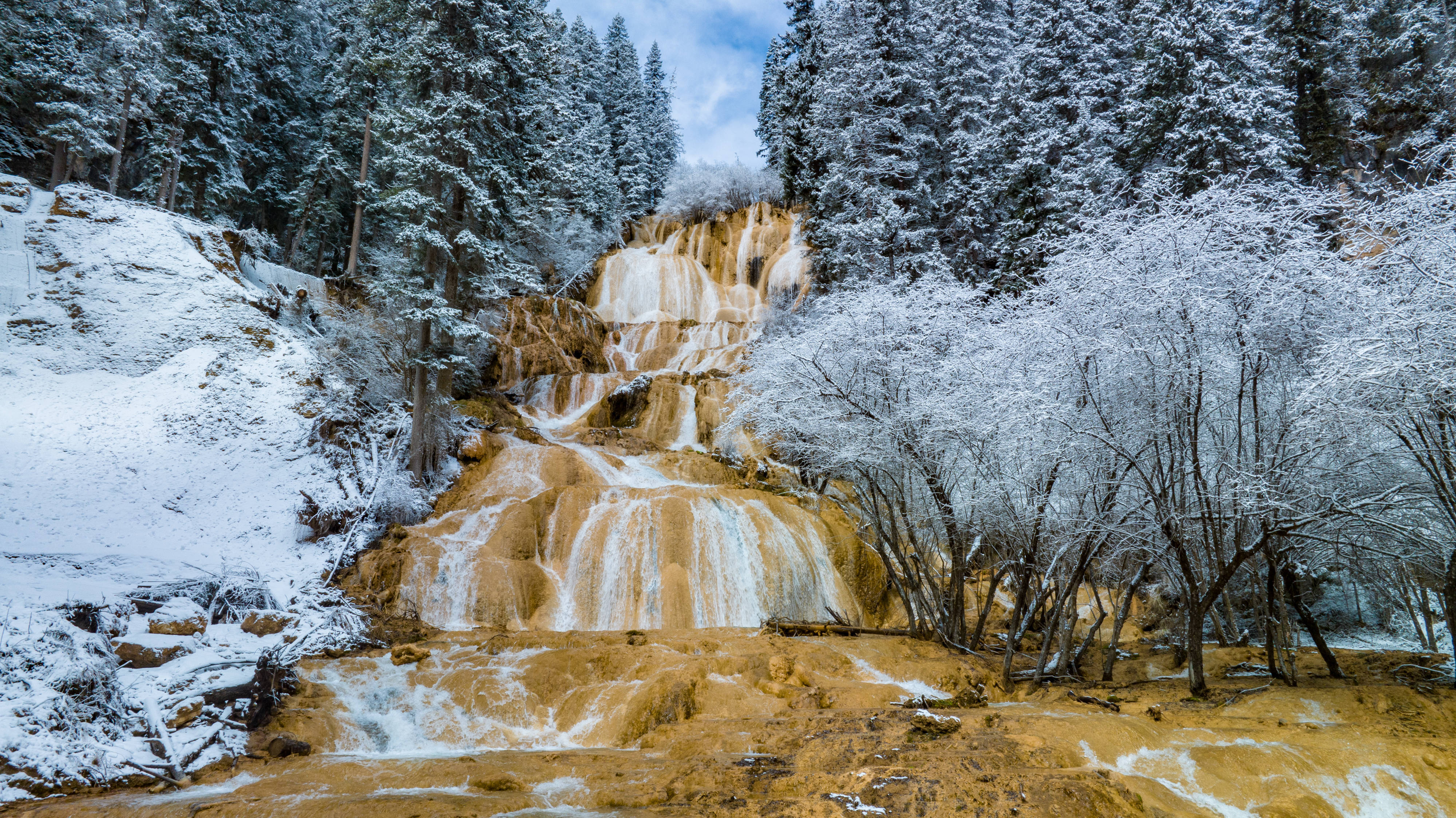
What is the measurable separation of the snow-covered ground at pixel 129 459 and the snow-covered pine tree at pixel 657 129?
31.8 metres

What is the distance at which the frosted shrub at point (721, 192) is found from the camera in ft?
133

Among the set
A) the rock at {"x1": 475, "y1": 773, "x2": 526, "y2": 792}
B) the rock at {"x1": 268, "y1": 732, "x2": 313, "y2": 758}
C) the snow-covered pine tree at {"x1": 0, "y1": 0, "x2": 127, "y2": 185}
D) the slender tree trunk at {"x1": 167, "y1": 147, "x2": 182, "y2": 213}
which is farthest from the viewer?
the slender tree trunk at {"x1": 167, "y1": 147, "x2": 182, "y2": 213}

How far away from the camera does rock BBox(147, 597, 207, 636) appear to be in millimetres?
7656

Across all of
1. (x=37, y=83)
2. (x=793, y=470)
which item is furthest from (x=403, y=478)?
(x=37, y=83)

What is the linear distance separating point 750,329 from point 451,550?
17914 mm

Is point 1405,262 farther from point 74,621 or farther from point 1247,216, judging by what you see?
point 74,621

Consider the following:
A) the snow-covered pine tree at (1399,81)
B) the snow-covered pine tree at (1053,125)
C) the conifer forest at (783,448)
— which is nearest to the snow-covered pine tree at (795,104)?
the conifer forest at (783,448)

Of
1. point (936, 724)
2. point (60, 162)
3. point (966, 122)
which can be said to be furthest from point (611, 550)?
point (60, 162)

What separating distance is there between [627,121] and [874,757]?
44372 millimetres

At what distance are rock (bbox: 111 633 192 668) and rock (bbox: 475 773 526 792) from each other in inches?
163

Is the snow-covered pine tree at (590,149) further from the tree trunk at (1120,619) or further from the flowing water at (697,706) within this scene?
the tree trunk at (1120,619)

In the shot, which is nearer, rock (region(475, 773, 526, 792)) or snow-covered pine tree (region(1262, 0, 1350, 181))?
rock (region(475, 773, 526, 792))

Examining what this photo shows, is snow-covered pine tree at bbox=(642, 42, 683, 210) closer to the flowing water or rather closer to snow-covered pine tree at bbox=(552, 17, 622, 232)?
snow-covered pine tree at bbox=(552, 17, 622, 232)

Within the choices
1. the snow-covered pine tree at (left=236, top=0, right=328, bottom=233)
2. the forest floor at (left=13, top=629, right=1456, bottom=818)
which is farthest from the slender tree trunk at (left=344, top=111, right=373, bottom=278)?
the forest floor at (left=13, top=629, right=1456, bottom=818)
